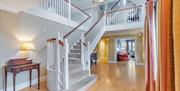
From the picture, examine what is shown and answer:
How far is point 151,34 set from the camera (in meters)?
1.72

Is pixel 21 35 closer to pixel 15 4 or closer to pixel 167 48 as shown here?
pixel 15 4

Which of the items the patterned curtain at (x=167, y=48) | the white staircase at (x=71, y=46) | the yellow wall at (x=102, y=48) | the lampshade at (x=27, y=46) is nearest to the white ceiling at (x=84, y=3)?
the white staircase at (x=71, y=46)

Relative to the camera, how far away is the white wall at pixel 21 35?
12.2 feet

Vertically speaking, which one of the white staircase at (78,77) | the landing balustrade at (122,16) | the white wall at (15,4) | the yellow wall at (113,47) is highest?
the landing balustrade at (122,16)

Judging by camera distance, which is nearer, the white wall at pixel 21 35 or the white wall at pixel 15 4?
the white wall at pixel 15 4

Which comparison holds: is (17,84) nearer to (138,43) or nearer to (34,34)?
(34,34)

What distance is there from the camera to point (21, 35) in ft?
13.8

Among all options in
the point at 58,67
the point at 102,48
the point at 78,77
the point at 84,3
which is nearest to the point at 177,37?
the point at 58,67

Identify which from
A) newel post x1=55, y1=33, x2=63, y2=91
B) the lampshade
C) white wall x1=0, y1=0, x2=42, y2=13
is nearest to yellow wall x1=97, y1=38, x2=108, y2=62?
the lampshade

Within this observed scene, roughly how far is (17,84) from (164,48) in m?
4.26

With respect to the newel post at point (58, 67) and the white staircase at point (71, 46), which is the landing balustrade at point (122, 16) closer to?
the white staircase at point (71, 46)

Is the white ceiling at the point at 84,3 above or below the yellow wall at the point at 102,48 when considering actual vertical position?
above

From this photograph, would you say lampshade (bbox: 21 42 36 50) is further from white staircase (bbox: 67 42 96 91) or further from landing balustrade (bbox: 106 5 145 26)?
landing balustrade (bbox: 106 5 145 26)

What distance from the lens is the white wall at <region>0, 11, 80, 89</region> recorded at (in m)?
3.73
